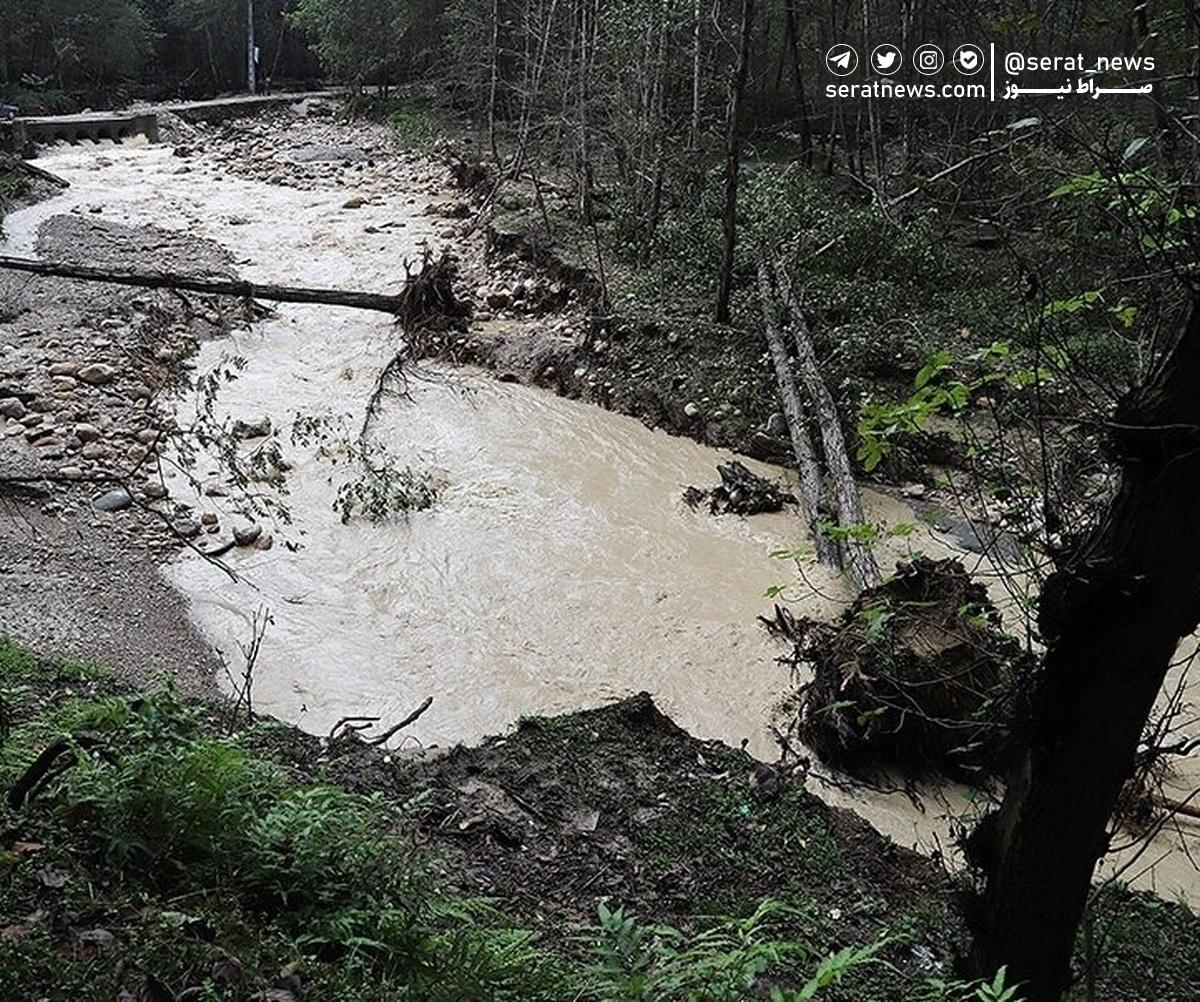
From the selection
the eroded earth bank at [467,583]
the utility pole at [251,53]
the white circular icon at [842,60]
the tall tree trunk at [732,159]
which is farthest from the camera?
Answer: the utility pole at [251,53]

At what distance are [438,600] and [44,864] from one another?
393 centimetres

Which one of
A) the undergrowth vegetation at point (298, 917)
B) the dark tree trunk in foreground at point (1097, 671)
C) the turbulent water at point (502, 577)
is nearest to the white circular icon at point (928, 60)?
the turbulent water at point (502, 577)

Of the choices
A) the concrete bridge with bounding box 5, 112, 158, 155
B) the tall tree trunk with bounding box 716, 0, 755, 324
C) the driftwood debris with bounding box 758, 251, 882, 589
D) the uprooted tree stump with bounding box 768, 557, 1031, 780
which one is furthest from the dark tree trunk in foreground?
the concrete bridge with bounding box 5, 112, 158, 155

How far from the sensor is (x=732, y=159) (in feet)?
28.2

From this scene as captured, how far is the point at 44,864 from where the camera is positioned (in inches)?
80.7

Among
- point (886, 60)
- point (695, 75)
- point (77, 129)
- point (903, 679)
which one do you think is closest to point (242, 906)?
point (903, 679)

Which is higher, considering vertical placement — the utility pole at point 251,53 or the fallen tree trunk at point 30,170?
the utility pole at point 251,53

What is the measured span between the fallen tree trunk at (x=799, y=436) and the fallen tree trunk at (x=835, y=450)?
108 mm

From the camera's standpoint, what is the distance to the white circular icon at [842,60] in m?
11.6

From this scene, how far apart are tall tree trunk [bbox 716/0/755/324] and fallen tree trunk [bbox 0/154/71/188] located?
40.7 ft

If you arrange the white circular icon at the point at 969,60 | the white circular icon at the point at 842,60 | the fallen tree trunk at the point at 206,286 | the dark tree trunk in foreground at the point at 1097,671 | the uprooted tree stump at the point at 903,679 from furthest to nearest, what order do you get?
the white circular icon at the point at 842,60
the fallen tree trunk at the point at 206,286
the white circular icon at the point at 969,60
the uprooted tree stump at the point at 903,679
the dark tree trunk in foreground at the point at 1097,671

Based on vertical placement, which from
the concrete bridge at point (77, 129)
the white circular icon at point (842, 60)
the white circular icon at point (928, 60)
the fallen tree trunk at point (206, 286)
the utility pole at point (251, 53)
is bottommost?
the fallen tree trunk at point (206, 286)

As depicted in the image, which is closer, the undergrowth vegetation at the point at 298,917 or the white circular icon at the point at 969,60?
the undergrowth vegetation at the point at 298,917

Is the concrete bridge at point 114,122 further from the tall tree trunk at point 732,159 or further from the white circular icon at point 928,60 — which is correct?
the white circular icon at point 928,60
